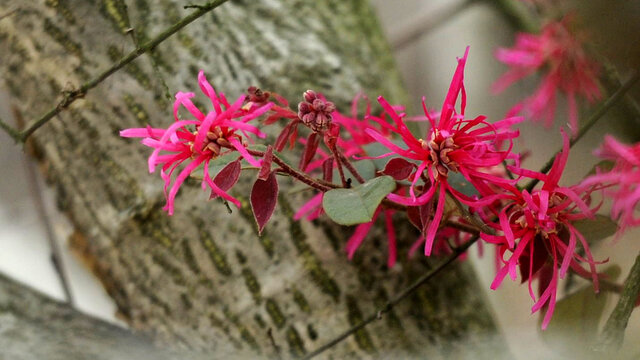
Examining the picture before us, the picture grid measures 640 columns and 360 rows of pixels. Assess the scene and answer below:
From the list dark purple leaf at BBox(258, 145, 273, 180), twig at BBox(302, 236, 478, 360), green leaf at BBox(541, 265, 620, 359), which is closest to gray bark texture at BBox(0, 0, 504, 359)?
twig at BBox(302, 236, 478, 360)

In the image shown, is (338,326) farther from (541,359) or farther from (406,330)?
(541,359)

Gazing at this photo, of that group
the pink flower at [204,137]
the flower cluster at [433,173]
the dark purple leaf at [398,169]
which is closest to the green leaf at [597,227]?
the flower cluster at [433,173]

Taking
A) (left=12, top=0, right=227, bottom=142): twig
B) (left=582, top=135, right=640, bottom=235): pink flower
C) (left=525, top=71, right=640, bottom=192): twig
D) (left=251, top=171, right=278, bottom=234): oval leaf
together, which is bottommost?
(left=582, top=135, right=640, bottom=235): pink flower

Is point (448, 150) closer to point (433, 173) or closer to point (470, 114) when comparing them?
point (433, 173)

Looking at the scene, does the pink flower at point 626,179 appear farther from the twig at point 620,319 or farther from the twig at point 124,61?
the twig at point 124,61

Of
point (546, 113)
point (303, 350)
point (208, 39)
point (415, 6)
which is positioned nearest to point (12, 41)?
point (208, 39)

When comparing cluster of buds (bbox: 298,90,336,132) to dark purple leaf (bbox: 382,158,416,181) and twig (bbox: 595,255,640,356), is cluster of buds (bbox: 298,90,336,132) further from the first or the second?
twig (bbox: 595,255,640,356)
